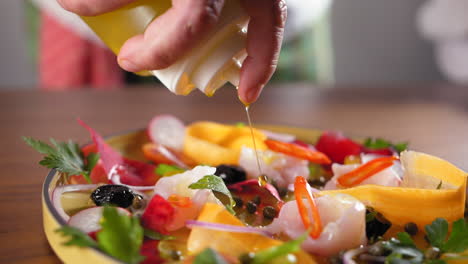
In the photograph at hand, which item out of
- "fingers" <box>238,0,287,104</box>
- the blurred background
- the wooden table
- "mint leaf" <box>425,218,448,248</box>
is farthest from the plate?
the blurred background

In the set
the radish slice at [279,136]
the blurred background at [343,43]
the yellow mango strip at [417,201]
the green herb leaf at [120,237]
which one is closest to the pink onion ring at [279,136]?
the radish slice at [279,136]

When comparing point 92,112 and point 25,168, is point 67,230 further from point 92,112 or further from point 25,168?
point 92,112

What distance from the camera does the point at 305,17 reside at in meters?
2.99

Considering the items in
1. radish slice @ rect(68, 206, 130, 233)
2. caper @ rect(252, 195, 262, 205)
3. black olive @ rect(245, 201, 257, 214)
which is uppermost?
radish slice @ rect(68, 206, 130, 233)

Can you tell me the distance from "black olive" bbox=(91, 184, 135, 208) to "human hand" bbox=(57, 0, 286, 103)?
200 millimetres

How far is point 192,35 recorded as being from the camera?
22.1 inches

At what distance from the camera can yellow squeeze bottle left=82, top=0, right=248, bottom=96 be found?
627 millimetres

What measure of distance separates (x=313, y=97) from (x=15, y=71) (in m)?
2.24

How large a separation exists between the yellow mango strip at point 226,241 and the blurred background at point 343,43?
2005mm

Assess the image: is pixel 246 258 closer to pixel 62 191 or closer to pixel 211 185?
pixel 211 185

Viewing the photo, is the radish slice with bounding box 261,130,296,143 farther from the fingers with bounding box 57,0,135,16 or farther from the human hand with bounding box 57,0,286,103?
the fingers with bounding box 57,0,135,16

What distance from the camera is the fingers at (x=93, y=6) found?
614 mm

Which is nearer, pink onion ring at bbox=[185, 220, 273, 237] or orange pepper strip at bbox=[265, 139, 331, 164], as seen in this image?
pink onion ring at bbox=[185, 220, 273, 237]

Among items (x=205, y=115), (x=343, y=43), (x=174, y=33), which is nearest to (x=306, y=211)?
(x=174, y=33)
